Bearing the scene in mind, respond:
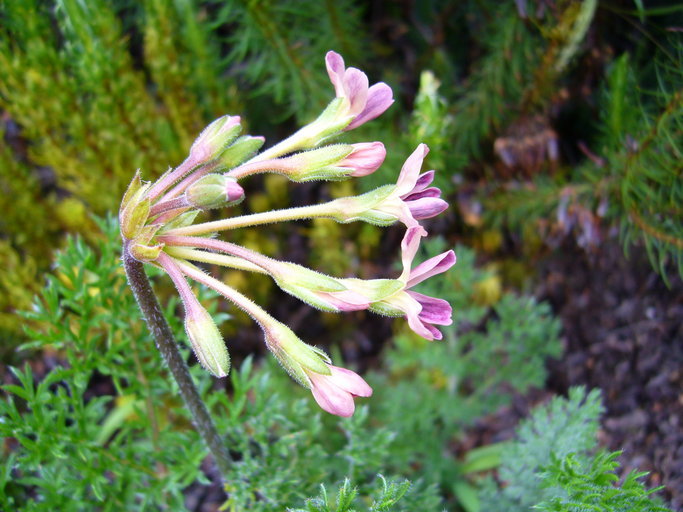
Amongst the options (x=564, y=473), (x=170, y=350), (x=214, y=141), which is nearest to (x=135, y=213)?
(x=214, y=141)

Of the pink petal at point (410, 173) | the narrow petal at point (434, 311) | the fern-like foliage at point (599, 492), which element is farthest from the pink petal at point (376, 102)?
the fern-like foliage at point (599, 492)

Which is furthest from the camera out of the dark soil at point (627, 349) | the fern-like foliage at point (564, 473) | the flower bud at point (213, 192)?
the dark soil at point (627, 349)

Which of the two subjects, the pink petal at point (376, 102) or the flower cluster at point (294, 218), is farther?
the pink petal at point (376, 102)

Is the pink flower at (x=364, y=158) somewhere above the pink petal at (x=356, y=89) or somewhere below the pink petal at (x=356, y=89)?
below

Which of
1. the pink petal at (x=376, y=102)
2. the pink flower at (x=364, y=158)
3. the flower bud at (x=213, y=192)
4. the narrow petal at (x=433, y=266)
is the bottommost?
the narrow petal at (x=433, y=266)

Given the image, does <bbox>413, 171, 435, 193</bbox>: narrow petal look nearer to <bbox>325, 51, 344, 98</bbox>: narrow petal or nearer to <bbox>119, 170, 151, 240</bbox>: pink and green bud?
<bbox>325, 51, 344, 98</bbox>: narrow petal

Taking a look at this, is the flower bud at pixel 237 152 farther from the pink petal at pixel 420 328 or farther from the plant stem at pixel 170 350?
the pink petal at pixel 420 328

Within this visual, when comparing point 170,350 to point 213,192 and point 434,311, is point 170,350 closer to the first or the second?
point 213,192
